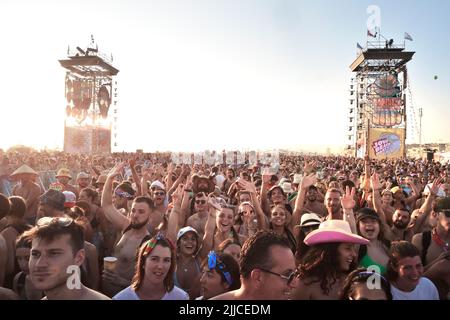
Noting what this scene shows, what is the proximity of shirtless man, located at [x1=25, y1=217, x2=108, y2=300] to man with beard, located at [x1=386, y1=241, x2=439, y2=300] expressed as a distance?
2368mm

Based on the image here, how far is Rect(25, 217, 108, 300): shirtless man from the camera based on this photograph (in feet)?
8.00

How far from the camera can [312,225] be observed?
153 inches

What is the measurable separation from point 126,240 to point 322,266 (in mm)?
2493

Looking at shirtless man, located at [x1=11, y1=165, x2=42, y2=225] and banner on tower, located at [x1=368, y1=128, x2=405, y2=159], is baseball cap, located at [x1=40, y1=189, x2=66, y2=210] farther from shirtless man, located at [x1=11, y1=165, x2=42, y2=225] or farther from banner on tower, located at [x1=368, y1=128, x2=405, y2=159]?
banner on tower, located at [x1=368, y1=128, x2=405, y2=159]

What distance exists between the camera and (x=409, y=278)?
9.39 feet

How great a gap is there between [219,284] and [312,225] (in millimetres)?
1417

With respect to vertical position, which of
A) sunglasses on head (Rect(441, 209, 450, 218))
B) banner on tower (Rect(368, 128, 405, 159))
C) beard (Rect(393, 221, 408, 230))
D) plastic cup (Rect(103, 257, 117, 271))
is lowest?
plastic cup (Rect(103, 257, 117, 271))

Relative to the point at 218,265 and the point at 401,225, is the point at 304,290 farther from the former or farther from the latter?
the point at 401,225

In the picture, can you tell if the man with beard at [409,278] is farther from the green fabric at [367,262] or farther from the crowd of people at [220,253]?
the green fabric at [367,262]

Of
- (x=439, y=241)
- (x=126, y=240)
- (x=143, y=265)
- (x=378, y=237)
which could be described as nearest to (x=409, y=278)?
(x=439, y=241)

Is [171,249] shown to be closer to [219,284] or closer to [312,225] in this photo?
[219,284]

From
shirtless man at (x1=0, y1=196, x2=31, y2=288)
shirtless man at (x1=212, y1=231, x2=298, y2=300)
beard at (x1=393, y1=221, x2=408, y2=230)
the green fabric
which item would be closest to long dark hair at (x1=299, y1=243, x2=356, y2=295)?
shirtless man at (x1=212, y1=231, x2=298, y2=300)

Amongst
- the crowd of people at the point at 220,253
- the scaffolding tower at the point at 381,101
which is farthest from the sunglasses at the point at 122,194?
the scaffolding tower at the point at 381,101
